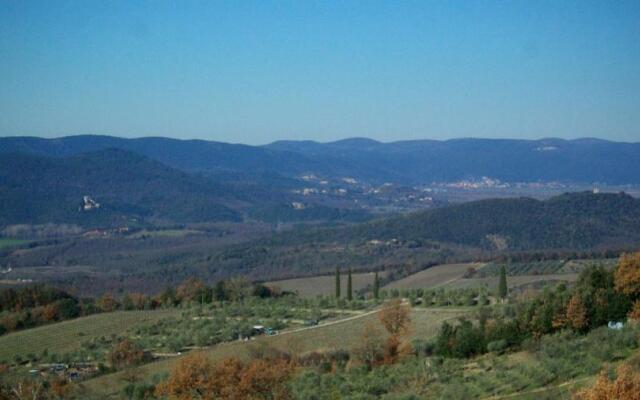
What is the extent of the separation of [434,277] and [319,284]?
30.5 ft

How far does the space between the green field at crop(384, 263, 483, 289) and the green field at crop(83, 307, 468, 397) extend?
1697cm

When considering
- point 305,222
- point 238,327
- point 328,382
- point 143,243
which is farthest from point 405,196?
point 328,382

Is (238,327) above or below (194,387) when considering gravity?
below

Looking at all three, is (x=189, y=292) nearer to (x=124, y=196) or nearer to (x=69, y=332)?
(x=69, y=332)

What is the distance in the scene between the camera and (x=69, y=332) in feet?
163

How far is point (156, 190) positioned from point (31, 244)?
52358mm

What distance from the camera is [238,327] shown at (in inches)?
1816

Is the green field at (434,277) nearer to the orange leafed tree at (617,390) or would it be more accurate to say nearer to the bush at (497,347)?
the bush at (497,347)

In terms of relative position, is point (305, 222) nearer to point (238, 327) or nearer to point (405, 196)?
point (405, 196)

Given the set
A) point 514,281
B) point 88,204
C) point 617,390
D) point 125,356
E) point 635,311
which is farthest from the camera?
point 88,204

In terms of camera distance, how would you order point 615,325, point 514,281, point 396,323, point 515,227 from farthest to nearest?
point 515,227 → point 514,281 → point 396,323 → point 615,325

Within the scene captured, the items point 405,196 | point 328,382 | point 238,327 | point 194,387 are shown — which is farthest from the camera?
point 405,196

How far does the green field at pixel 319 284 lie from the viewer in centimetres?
6562

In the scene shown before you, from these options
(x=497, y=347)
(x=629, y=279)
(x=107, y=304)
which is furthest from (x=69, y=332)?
(x=629, y=279)
